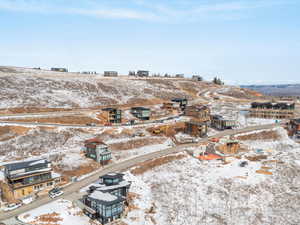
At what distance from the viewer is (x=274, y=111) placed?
106 m

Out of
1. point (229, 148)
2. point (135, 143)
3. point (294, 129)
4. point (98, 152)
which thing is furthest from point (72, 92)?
point (294, 129)

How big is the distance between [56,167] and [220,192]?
3822 cm

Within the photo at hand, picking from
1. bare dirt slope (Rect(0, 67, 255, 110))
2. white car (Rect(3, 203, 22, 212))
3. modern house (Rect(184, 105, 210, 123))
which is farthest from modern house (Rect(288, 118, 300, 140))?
white car (Rect(3, 203, 22, 212))

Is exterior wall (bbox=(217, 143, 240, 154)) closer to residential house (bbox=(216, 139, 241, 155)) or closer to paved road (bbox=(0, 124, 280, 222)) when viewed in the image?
residential house (bbox=(216, 139, 241, 155))

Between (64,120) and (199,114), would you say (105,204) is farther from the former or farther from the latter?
(199,114)

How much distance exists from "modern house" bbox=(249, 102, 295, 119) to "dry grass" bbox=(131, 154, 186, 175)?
62.0 m

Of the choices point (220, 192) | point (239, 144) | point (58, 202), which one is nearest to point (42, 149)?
point (58, 202)

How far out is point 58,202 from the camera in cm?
4081

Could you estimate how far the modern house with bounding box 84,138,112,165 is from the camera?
58906 millimetres

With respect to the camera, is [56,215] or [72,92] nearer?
[56,215]

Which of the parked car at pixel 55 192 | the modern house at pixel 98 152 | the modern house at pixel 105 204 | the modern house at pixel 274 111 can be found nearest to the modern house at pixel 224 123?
the modern house at pixel 274 111

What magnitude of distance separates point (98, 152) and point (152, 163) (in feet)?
47.2

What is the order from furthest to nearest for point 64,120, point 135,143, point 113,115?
point 113,115 → point 64,120 → point 135,143

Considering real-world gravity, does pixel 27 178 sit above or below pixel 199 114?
below
